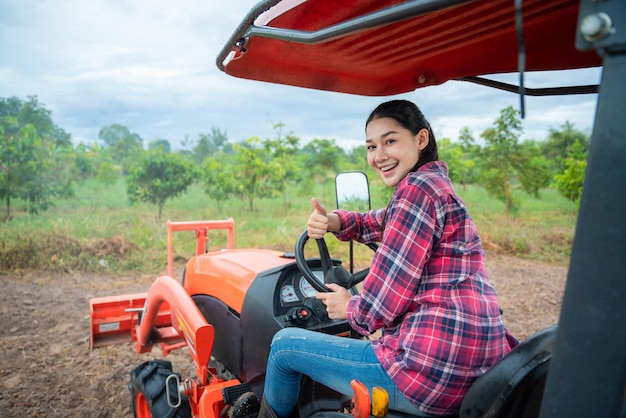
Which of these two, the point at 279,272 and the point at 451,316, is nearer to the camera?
the point at 451,316

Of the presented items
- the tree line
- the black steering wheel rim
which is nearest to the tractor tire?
the black steering wheel rim

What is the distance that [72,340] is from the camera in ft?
13.4

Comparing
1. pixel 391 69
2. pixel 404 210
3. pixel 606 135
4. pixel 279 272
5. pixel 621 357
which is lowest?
pixel 279 272

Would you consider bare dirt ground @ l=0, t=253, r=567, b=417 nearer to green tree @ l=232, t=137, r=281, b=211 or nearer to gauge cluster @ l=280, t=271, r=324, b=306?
gauge cluster @ l=280, t=271, r=324, b=306

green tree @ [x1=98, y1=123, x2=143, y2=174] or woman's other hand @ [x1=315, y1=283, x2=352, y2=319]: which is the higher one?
green tree @ [x1=98, y1=123, x2=143, y2=174]

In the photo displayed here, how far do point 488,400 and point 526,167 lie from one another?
343 inches

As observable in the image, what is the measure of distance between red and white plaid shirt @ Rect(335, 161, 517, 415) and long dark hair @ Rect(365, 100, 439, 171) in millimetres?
208

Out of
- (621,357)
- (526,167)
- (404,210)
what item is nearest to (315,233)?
(404,210)

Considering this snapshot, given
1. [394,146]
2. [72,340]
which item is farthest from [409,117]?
[72,340]

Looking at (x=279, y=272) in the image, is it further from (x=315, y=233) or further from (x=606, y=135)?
(x=606, y=135)

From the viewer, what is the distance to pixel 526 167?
903 centimetres

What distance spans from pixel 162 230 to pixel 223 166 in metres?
→ 1.99

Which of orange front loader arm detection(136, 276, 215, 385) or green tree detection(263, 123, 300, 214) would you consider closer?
orange front loader arm detection(136, 276, 215, 385)

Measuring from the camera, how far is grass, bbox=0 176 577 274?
6332 millimetres
